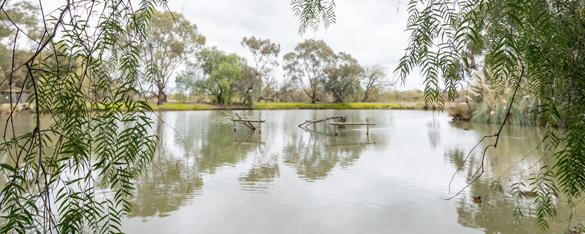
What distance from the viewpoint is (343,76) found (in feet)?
141

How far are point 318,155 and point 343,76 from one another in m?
35.9

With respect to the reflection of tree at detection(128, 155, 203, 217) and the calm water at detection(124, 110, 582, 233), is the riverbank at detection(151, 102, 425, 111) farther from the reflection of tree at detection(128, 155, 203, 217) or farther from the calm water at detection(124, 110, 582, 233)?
the reflection of tree at detection(128, 155, 203, 217)

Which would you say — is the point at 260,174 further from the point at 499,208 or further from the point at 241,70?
the point at 241,70

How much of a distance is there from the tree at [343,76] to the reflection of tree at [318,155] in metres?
32.3

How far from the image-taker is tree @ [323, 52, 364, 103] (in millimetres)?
42531

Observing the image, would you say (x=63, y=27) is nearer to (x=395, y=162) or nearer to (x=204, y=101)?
(x=395, y=162)

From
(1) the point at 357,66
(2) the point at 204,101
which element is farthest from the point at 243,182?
(1) the point at 357,66

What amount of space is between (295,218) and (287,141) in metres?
7.20

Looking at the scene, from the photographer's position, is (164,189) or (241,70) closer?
(164,189)

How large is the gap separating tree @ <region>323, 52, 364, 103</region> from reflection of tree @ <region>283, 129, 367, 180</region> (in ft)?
106

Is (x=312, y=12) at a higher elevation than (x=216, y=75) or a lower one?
lower

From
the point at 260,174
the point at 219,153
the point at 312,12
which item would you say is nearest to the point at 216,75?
the point at 219,153

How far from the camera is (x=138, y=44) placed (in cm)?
91

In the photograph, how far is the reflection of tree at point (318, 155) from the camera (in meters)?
6.60
